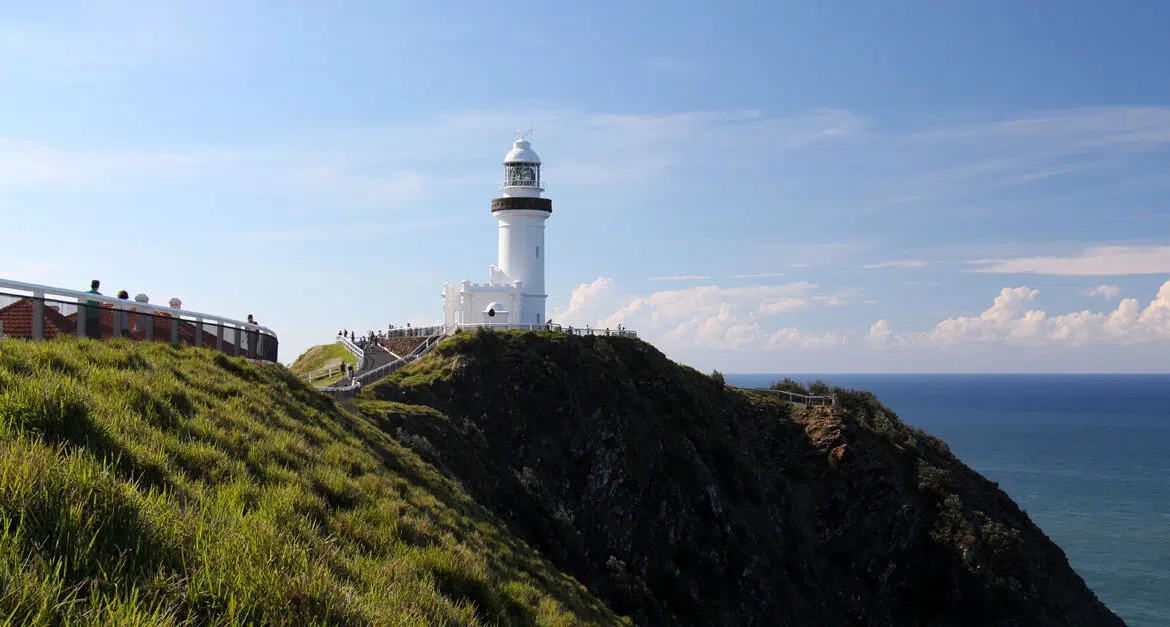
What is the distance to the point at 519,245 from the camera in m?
57.1

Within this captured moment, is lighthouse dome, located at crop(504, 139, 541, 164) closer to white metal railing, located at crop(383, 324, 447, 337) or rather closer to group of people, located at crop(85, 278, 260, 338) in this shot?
white metal railing, located at crop(383, 324, 447, 337)

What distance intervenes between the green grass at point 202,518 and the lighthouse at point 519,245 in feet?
142

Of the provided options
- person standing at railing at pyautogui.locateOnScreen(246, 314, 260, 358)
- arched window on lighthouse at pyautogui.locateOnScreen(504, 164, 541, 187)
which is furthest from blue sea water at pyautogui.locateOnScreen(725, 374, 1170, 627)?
person standing at railing at pyautogui.locateOnScreen(246, 314, 260, 358)

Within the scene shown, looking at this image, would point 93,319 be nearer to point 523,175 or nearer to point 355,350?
point 355,350

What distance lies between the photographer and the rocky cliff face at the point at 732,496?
106ft

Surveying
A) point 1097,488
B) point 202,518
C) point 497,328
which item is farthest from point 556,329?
point 1097,488

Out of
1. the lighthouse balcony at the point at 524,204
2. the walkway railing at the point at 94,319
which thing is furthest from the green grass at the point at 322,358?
the walkway railing at the point at 94,319

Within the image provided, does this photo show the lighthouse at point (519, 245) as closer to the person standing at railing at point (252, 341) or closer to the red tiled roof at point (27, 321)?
the person standing at railing at point (252, 341)

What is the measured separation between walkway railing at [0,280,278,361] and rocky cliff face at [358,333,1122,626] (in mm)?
10264

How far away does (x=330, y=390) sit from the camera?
2617 cm

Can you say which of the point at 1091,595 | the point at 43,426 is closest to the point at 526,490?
the point at 43,426

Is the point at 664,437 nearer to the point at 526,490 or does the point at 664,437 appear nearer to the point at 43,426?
the point at 526,490

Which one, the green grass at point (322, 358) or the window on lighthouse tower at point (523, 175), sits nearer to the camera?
Answer: the green grass at point (322, 358)

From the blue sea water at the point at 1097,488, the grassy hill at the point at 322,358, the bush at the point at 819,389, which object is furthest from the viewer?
the bush at the point at 819,389
